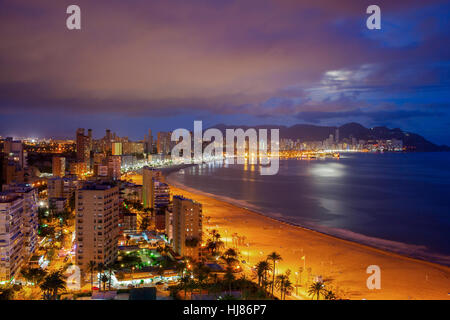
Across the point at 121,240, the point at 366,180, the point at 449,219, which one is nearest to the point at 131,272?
the point at 121,240

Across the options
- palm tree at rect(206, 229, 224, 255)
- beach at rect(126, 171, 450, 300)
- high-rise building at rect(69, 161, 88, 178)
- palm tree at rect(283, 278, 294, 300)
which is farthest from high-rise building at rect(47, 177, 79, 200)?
palm tree at rect(283, 278, 294, 300)

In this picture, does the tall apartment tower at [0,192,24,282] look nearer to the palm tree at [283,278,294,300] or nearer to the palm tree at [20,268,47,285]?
the palm tree at [20,268,47,285]

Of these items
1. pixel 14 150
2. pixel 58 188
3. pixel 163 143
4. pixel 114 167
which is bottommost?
pixel 58 188

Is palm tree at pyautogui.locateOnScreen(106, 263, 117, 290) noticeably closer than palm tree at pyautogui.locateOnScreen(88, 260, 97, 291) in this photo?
Yes

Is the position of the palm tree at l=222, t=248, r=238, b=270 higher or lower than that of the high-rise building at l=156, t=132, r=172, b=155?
lower

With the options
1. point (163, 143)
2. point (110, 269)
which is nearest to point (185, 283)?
point (110, 269)

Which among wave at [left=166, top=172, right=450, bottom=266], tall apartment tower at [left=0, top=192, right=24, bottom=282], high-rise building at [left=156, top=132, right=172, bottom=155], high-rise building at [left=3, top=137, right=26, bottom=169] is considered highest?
high-rise building at [left=156, top=132, right=172, bottom=155]

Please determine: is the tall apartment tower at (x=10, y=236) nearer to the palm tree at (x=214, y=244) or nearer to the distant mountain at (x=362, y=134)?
the palm tree at (x=214, y=244)

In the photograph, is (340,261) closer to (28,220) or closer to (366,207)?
(28,220)
